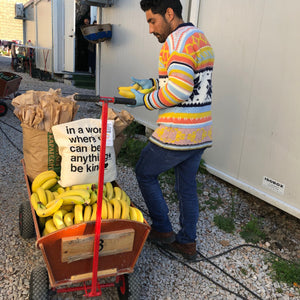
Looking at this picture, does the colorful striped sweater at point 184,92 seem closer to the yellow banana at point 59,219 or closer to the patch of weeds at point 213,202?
the yellow banana at point 59,219

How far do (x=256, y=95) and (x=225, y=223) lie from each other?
1.47m

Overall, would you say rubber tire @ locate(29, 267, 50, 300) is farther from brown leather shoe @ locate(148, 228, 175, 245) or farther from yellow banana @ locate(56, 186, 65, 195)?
brown leather shoe @ locate(148, 228, 175, 245)

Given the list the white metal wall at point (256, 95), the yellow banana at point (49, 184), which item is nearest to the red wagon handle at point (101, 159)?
the yellow banana at point (49, 184)

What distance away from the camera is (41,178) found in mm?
2619

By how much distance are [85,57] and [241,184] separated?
482 inches

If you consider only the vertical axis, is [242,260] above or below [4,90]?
below

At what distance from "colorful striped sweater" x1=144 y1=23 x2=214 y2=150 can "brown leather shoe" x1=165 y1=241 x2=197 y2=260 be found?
0.96 metres

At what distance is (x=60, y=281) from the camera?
76.0 inches

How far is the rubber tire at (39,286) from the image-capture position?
6.39 feet

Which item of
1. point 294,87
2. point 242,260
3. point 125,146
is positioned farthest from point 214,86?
point 242,260

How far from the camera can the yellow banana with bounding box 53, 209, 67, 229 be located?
198 cm

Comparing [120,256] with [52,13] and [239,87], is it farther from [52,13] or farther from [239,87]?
[52,13]

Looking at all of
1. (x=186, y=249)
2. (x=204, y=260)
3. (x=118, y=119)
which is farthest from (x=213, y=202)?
(x=118, y=119)

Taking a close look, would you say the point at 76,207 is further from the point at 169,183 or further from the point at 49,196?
the point at 169,183
